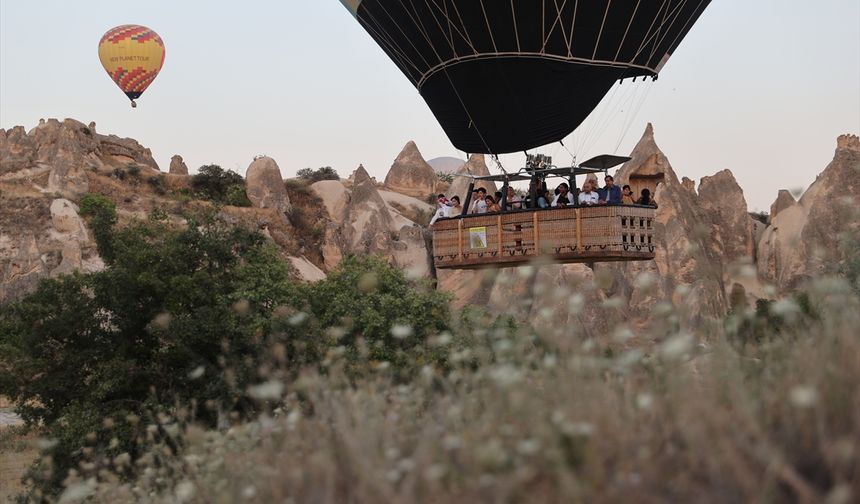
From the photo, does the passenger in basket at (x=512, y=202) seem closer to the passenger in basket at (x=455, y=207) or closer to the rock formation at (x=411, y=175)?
the passenger in basket at (x=455, y=207)

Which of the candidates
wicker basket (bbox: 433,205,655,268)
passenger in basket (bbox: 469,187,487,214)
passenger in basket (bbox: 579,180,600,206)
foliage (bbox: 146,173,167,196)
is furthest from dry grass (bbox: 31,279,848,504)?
foliage (bbox: 146,173,167,196)

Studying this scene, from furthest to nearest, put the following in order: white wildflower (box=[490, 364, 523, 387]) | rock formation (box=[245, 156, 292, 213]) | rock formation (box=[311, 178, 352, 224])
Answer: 1. rock formation (box=[311, 178, 352, 224])
2. rock formation (box=[245, 156, 292, 213])
3. white wildflower (box=[490, 364, 523, 387])

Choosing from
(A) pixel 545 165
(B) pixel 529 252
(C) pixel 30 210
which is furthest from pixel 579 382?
(C) pixel 30 210

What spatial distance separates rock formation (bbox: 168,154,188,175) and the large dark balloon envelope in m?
47.6

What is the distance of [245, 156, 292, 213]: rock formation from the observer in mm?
53847

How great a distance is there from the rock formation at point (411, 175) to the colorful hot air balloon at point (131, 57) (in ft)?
55.2

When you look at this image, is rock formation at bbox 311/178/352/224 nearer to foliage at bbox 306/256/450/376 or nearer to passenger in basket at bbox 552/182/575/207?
foliage at bbox 306/256/450/376

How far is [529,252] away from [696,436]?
10845 mm

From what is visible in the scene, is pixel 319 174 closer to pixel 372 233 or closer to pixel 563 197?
pixel 372 233

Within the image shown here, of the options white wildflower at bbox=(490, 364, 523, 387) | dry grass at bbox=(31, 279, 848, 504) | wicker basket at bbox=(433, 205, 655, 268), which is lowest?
dry grass at bbox=(31, 279, 848, 504)

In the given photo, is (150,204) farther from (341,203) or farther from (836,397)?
(836,397)

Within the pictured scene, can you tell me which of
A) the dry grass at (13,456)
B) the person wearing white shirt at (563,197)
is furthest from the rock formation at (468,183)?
the person wearing white shirt at (563,197)

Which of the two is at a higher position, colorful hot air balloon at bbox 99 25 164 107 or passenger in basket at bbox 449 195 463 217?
colorful hot air balloon at bbox 99 25 164 107

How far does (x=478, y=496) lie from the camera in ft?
12.7
